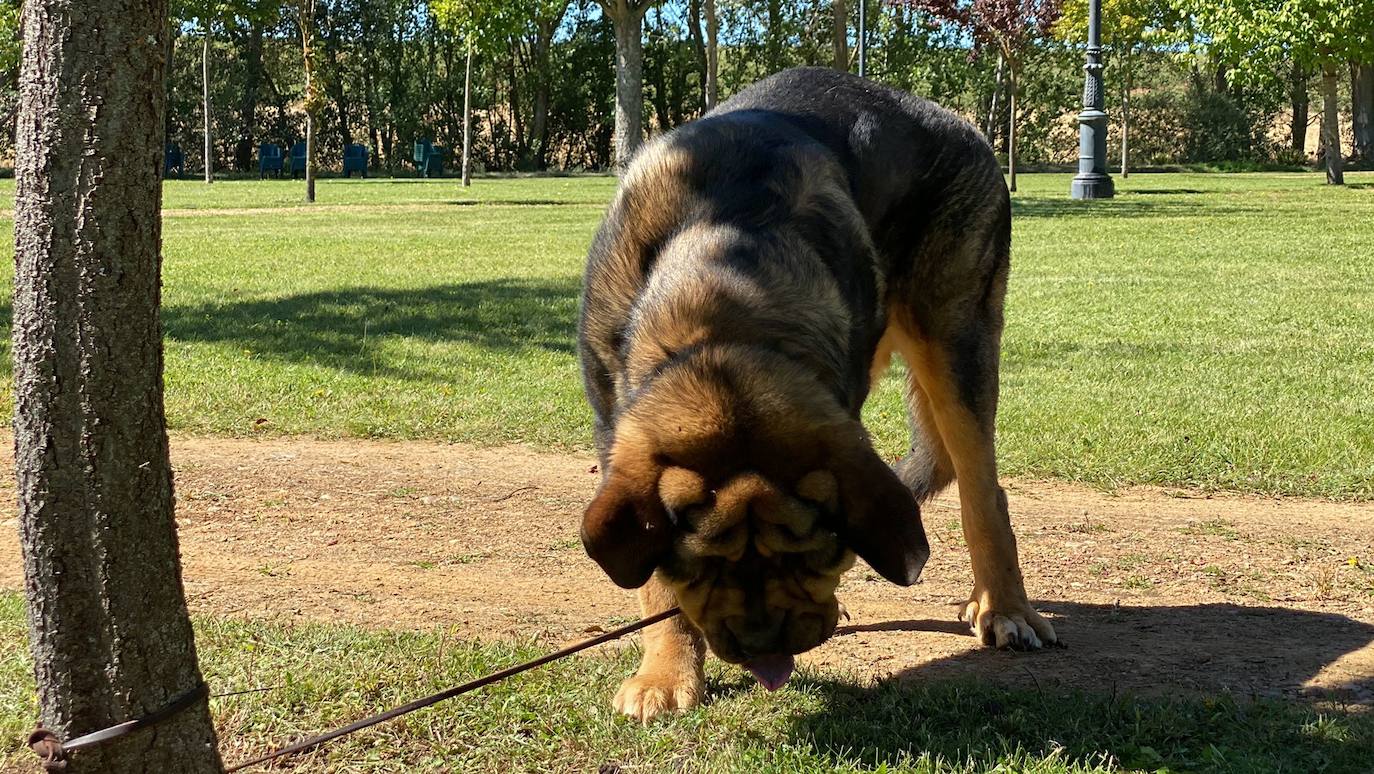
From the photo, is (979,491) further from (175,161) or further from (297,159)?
(297,159)

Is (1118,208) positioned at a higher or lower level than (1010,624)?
higher

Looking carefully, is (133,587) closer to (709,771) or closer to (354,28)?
(709,771)

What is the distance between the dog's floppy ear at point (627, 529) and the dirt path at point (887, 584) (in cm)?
149

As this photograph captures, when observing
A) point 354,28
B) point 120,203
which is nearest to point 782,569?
point 120,203

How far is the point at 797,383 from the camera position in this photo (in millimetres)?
3213

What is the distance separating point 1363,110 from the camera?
40.4 meters

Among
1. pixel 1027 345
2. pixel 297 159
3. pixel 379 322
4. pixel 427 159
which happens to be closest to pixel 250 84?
pixel 297 159

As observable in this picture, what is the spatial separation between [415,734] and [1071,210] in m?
21.1

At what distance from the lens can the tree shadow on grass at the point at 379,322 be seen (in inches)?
384

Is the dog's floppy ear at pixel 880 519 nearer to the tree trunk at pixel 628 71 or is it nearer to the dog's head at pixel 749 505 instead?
the dog's head at pixel 749 505

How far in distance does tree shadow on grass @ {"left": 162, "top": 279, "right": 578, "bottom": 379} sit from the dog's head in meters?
6.09

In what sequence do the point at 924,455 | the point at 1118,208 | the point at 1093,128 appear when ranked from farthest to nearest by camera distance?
the point at 1093,128
the point at 1118,208
the point at 924,455

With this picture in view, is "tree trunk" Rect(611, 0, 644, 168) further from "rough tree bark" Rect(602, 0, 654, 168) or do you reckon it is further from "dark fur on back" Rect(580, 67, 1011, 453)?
"dark fur on back" Rect(580, 67, 1011, 453)

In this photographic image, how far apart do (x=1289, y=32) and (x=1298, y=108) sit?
21.3 m
